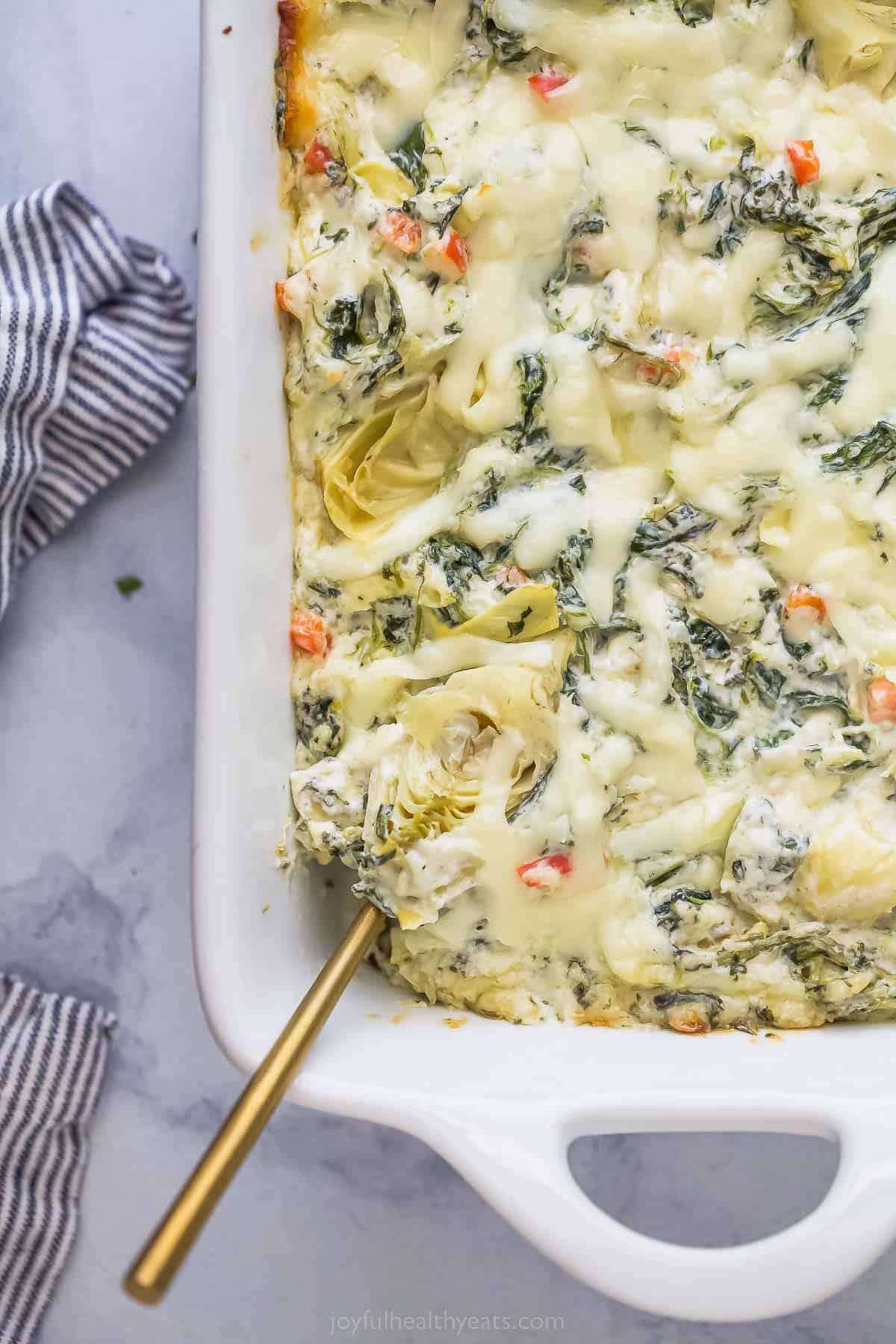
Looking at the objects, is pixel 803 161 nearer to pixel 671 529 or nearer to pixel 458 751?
pixel 671 529

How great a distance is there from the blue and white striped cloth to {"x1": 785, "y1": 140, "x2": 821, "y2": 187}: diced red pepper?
35.7 inches

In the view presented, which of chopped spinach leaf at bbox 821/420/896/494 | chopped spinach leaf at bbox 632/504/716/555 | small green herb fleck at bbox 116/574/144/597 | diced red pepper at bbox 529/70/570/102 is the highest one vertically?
diced red pepper at bbox 529/70/570/102

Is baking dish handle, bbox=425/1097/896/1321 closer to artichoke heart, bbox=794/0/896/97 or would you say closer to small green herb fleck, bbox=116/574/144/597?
small green herb fleck, bbox=116/574/144/597

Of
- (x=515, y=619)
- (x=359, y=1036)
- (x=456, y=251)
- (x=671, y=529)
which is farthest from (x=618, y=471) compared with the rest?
(x=359, y=1036)

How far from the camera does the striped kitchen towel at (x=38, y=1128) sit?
1.88 m

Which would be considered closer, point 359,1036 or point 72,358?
point 359,1036

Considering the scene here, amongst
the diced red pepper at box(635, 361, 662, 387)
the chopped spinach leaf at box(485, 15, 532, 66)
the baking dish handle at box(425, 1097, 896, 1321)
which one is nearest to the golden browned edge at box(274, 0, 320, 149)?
the chopped spinach leaf at box(485, 15, 532, 66)

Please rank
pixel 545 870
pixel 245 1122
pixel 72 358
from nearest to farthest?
pixel 245 1122 → pixel 545 870 → pixel 72 358

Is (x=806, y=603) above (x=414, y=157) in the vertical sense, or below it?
below

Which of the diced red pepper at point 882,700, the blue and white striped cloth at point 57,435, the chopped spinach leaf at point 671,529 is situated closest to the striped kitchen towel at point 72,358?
the blue and white striped cloth at point 57,435

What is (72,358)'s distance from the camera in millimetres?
1841

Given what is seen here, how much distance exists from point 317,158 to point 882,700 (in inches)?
37.7

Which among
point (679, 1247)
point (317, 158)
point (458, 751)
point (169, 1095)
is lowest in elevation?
point (169, 1095)

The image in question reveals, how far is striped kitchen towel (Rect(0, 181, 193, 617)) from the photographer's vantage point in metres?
1.80
